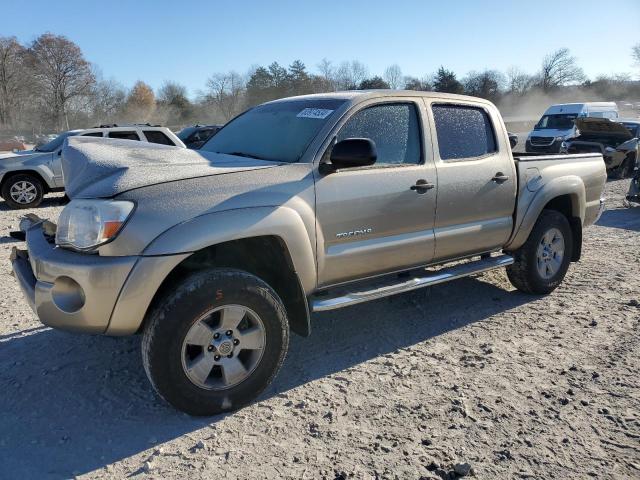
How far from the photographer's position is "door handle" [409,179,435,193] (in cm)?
379

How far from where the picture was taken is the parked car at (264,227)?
2744 mm

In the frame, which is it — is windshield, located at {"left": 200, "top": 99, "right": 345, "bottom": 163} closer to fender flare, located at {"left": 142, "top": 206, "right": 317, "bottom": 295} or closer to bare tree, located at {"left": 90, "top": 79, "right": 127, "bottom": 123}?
fender flare, located at {"left": 142, "top": 206, "right": 317, "bottom": 295}

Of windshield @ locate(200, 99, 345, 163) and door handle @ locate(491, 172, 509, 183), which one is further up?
windshield @ locate(200, 99, 345, 163)

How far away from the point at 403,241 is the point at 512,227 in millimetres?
1407

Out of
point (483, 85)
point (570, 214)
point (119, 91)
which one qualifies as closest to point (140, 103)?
point (119, 91)

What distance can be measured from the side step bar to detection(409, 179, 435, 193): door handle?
0.70 metres

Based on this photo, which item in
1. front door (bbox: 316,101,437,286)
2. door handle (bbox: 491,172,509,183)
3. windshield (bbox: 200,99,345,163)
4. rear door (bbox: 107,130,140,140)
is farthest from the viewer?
rear door (bbox: 107,130,140,140)

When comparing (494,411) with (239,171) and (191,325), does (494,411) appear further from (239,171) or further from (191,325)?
(239,171)

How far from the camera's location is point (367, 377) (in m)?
3.49

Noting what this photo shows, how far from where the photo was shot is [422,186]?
3.82 metres

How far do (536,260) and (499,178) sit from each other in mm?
1064

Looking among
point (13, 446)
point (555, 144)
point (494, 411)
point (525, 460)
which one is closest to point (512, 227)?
point (494, 411)

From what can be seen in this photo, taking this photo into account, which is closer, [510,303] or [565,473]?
[565,473]

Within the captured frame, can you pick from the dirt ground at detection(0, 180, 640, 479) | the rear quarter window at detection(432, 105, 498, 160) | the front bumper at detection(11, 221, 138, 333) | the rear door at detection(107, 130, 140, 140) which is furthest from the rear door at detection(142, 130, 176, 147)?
the front bumper at detection(11, 221, 138, 333)
